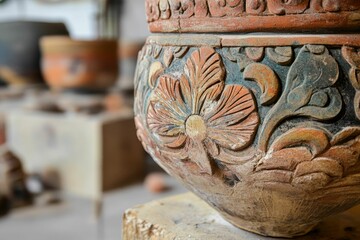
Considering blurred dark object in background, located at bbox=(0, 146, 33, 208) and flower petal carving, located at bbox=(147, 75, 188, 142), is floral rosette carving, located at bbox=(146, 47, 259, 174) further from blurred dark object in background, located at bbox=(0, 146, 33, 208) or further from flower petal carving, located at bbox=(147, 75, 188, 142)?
blurred dark object in background, located at bbox=(0, 146, 33, 208)

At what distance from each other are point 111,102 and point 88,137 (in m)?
0.54

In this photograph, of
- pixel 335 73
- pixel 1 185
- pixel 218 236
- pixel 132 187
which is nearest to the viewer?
pixel 335 73

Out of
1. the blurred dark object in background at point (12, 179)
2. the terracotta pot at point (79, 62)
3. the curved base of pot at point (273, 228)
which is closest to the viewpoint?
the curved base of pot at point (273, 228)

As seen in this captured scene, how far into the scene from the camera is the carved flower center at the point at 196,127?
67 cm

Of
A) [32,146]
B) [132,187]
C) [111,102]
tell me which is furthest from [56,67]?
[132,187]

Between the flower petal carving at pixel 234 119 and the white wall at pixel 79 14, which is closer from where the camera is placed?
the flower petal carving at pixel 234 119

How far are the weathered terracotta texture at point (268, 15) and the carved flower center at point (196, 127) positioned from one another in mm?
123

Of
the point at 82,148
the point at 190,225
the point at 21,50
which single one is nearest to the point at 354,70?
the point at 190,225

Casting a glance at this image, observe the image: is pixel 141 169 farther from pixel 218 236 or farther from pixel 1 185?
pixel 218 236

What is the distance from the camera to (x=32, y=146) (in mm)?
2330

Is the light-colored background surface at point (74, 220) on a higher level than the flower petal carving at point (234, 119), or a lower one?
lower

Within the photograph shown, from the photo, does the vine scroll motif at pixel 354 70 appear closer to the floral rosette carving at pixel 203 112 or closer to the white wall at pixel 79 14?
the floral rosette carving at pixel 203 112

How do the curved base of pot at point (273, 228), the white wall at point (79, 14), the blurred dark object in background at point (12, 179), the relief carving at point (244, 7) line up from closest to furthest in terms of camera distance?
the relief carving at point (244, 7) → the curved base of pot at point (273, 228) → the blurred dark object in background at point (12, 179) → the white wall at point (79, 14)

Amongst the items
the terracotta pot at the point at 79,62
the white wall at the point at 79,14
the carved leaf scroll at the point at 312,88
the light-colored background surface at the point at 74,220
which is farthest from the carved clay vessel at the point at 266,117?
the white wall at the point at 79,14
